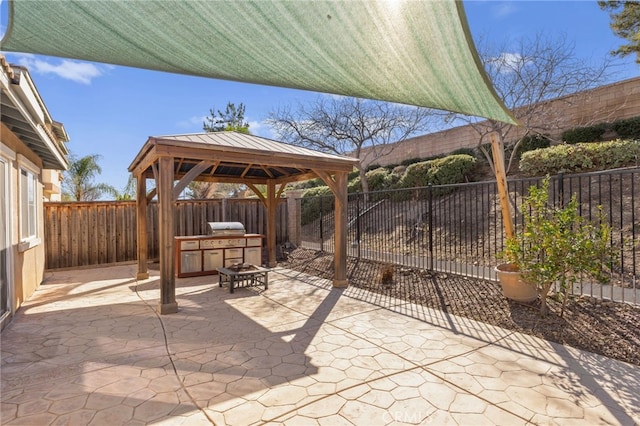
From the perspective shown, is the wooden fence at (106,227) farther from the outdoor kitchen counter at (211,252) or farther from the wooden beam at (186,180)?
the wooden beam at (186,180)

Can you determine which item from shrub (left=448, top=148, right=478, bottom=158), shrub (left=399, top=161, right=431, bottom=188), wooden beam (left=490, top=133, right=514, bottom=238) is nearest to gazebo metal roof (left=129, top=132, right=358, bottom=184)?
wooden beam (left=490, top=133, right=514, bottom=238)

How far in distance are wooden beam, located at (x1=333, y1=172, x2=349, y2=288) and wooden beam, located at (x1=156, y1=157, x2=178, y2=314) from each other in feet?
8.74

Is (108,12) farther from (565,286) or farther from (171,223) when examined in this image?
(565,286)

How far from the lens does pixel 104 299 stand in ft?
16.9

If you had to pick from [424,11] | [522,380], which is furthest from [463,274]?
[424,11]

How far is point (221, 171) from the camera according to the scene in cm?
795

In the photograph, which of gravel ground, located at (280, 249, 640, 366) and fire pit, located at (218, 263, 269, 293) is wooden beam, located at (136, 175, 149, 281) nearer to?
fire pit, located at (218, 263, 269, 293)

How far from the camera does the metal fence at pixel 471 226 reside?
15.0 feet

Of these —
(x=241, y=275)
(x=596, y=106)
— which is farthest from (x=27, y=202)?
(x=596, y=106)

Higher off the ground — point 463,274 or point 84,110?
point 84,110

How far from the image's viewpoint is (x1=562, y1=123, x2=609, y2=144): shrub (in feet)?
28.9

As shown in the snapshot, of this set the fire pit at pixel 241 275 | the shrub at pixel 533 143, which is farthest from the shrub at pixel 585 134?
the fire pit at pixel 241 275

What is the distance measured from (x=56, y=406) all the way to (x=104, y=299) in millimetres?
3276

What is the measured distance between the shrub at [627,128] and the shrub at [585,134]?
0.26 meters
